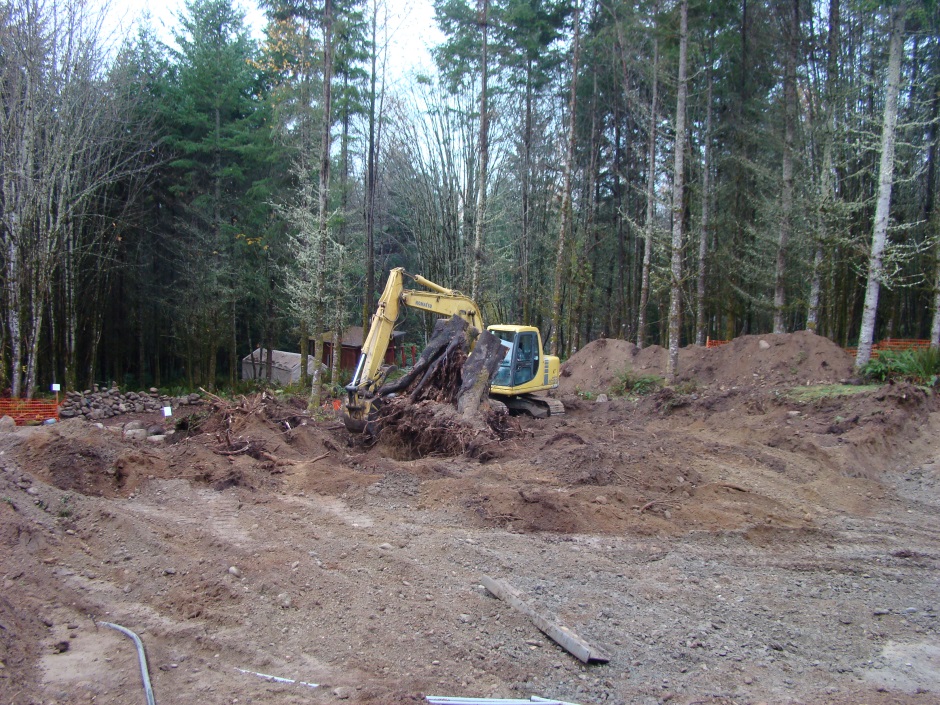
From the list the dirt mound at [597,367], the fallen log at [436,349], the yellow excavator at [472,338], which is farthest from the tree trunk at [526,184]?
the fallen log at [436,349]

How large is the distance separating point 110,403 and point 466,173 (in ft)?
43.6

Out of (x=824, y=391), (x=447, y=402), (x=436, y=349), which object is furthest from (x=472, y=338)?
(x=824, y=391)

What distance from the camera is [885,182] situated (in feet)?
47.7

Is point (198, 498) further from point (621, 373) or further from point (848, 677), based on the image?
point (621, 373)

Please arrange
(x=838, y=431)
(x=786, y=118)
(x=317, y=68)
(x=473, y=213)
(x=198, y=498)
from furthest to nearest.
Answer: (x=473, y=213)
(x=317, y=68)
(x=786, y=118)
(x=838, y=431)
(x=198, y=498)

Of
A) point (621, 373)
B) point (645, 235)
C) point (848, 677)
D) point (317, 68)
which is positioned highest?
point (317, 68)

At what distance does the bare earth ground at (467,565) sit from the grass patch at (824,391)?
Answer: 242 cm

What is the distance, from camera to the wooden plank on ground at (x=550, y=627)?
433 centimetres

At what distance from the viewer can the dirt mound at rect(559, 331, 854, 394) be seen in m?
16.0

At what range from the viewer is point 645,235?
61.8 feet

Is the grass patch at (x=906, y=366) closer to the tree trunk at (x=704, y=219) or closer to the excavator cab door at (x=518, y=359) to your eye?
the tree trunk at (x=704, y=219)

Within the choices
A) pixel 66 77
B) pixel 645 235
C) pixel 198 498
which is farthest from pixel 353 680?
pixel 66 77

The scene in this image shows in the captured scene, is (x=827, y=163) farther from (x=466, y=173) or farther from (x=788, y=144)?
(x=466, y=173)

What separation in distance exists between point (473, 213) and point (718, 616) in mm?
19114
